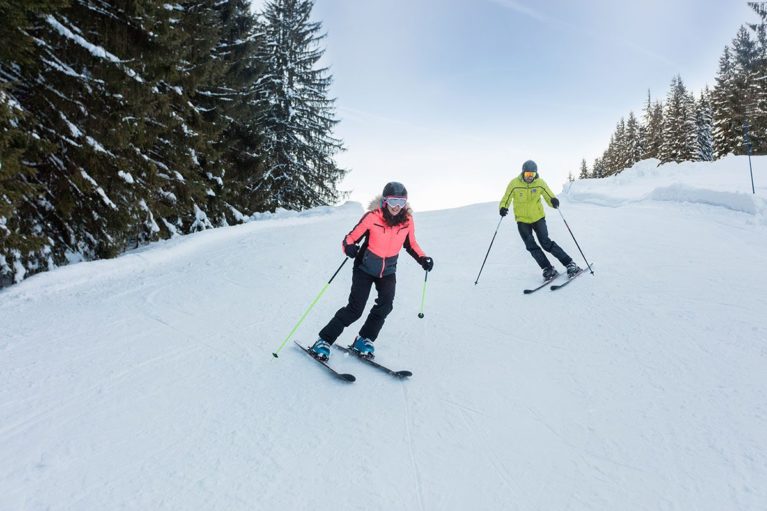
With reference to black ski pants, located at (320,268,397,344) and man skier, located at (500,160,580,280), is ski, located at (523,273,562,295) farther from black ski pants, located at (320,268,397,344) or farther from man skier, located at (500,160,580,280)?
black ski pants, located at (320,268,397,344)

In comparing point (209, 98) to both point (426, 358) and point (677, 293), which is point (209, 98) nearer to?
point (426, 358)

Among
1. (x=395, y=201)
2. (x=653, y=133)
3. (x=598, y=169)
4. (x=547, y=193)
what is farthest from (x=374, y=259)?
(x=598, y=169)

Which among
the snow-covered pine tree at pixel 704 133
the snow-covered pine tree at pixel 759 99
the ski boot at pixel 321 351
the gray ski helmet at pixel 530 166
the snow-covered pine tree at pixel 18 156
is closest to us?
the ski boot at pixel 321 351

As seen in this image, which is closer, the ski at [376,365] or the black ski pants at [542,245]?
the ski at [376,365]

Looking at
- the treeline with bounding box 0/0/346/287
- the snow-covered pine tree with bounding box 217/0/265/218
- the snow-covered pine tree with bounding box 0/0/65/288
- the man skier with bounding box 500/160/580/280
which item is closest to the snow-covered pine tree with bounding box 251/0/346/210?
the snow-covered pine tree with bounding box 217/0/265/218

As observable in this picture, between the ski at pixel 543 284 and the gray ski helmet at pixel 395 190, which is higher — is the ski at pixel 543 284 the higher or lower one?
the lower one

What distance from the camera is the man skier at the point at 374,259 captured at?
4465mm

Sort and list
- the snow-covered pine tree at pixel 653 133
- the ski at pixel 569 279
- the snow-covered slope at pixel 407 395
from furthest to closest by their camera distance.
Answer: the snow-covered pine tree at pixel 653 133 < the ski at pixel 569 279 < the snow-covered slope at pixel 407 395

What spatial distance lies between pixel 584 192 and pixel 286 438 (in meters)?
16.0

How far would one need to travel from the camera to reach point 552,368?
4.51 meters

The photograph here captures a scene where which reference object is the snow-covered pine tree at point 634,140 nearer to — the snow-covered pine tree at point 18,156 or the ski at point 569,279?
the ski at point 569,279

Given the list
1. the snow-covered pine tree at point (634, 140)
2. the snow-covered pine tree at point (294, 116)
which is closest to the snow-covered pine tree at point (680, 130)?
the snow-covered pine tree at point (634, 140)

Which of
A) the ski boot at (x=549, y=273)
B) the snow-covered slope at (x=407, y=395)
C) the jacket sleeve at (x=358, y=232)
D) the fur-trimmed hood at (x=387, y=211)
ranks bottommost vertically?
the snow-covered slope at (x=407, y=395)

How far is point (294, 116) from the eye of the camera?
22.6 meters
